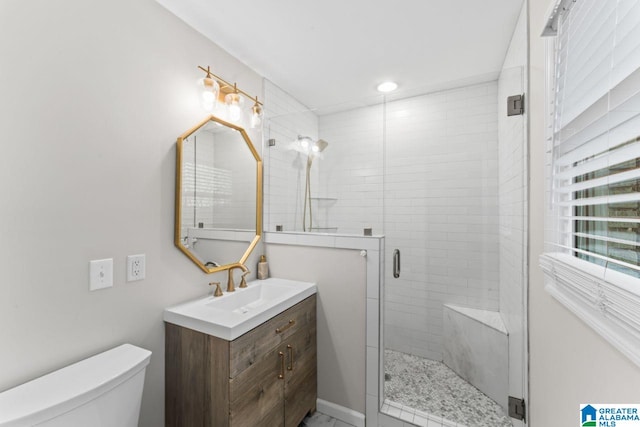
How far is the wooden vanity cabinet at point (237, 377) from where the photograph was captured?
122 centimetres

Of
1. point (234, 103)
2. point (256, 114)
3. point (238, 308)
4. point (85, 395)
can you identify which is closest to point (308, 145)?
point (256, 114)

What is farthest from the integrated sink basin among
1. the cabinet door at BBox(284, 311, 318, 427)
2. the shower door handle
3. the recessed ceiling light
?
the recessed ceiling light

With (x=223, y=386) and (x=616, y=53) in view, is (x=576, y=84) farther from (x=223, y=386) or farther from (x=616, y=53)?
(x=223, y=386)

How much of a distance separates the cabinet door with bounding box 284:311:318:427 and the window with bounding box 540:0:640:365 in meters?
1.32

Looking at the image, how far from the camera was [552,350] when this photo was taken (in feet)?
3.57

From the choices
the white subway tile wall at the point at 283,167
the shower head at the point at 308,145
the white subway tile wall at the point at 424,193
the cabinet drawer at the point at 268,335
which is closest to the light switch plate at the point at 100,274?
the cabinet drawer at the point at 268,335


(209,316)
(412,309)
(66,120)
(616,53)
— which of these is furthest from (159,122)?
(412,309)

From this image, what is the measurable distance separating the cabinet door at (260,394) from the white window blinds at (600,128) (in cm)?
141

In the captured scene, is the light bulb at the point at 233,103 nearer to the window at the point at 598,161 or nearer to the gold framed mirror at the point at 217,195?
the gold framed mirror at the point at 217,195

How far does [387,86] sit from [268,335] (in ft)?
7.14

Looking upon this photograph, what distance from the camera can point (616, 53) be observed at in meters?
0.68

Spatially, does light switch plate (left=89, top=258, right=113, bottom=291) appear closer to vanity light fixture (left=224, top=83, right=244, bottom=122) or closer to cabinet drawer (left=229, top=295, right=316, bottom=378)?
cabinet drawer (left=229, top=295, right=316, bottom=378)

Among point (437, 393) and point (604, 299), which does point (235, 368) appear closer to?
point (604, 299)

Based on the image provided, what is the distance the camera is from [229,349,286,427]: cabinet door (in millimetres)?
1226
